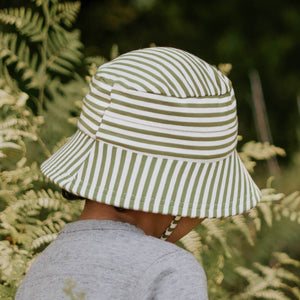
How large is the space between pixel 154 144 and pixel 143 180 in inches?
4.3

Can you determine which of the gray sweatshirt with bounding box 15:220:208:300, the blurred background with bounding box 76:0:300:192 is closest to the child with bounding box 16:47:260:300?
the gray sweatshirt with bounding box 15:220:208:300

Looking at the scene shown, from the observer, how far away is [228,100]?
4.68ft

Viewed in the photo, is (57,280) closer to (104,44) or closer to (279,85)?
(104,44)

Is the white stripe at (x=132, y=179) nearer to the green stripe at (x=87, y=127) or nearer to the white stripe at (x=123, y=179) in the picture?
the white stripe at (x=123, y=179)

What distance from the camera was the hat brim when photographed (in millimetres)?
1286

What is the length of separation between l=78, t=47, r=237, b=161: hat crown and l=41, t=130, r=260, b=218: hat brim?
31 mm

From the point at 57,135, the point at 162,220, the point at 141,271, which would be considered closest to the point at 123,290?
the point at 141,271

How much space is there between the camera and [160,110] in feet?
4.25

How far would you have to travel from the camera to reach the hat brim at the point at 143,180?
129cm

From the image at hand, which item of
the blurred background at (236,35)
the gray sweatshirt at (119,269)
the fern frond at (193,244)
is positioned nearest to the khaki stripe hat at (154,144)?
the gray sweatshirt at (119,269)

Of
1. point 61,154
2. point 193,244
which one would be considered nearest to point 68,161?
point 61,154

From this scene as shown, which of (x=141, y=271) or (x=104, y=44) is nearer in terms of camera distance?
(x=141, y=271)

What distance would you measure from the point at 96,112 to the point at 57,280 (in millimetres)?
499

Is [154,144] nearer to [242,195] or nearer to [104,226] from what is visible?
[104,226]
